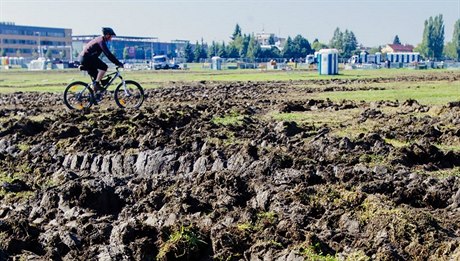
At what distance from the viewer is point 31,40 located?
6722 inches

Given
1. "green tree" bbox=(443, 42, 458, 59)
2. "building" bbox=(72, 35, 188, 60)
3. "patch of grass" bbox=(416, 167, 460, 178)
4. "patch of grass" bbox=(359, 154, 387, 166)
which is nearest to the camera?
"patch of grass" bbox=(416, 167, 460, 178)

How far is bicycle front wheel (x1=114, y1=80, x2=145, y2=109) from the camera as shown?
53.9 ft

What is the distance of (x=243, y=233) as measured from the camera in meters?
6.11

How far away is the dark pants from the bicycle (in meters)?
0.14

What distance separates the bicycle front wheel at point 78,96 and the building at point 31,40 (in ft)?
470

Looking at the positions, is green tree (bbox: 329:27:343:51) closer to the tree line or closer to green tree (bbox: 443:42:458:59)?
the tree line

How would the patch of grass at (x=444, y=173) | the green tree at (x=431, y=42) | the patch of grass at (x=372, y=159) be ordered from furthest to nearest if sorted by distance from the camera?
the green tree at (x=431, y=42)
the patch of grass at (x=372, y=159)
the patch of grass at (x=444, y=173)

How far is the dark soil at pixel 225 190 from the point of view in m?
5.90

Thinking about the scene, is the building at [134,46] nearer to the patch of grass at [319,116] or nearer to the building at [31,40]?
the building at [31,40]

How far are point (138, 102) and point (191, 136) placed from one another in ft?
19.0

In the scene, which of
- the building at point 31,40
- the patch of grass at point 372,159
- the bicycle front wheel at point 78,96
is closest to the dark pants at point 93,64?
the bicycle front wheel at point 78,96

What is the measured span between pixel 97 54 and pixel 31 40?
537ft

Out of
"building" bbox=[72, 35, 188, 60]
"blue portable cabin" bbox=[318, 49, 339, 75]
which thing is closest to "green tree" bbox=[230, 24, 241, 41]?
"building" bbox=[72, 35, 188, 60]

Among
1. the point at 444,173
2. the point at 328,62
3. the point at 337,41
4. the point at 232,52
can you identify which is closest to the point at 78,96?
the point at 444,173
